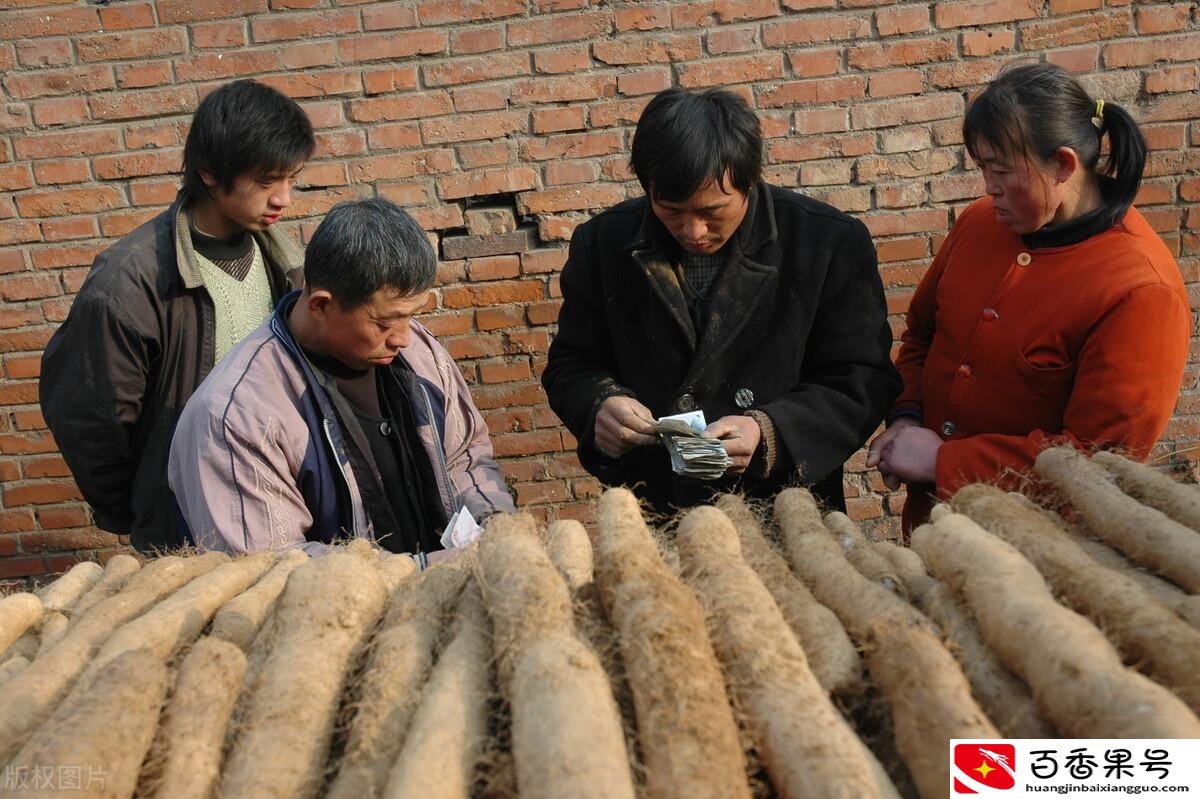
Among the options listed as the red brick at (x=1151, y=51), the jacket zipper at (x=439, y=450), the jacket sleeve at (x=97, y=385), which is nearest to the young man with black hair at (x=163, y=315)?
the jacket sleeve at (x=97, y=385)

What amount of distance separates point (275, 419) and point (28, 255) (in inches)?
94.6

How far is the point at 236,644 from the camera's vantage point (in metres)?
1.58

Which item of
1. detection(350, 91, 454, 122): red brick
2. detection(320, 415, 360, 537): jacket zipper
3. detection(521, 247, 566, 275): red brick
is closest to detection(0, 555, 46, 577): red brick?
detection(350, 91, 454, 122): red brick

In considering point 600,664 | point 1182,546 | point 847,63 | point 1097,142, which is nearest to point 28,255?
point 847,63

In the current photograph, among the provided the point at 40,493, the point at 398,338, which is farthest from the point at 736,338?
the point at 40,493

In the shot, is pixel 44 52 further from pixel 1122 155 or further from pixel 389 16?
pixel 1122 155

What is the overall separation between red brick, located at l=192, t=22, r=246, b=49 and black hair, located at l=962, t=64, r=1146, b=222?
2.88 metres

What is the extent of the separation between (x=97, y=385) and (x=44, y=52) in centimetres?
184

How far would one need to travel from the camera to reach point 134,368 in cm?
290

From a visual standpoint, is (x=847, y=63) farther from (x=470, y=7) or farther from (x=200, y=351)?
(x=200, y=351)

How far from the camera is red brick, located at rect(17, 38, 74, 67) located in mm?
3883

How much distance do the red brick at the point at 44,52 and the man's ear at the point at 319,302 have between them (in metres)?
2.30

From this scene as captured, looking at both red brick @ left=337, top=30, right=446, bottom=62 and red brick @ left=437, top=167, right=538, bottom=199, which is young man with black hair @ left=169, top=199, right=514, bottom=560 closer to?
red brick @ left=437, top=167, right=538, bottom=199

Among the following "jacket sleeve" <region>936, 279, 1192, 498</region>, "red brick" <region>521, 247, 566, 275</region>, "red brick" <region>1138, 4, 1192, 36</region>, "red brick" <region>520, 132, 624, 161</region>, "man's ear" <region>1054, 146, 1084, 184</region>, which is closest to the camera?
"jacket sleeve" <region>936, 279, 1192, 498</region>
